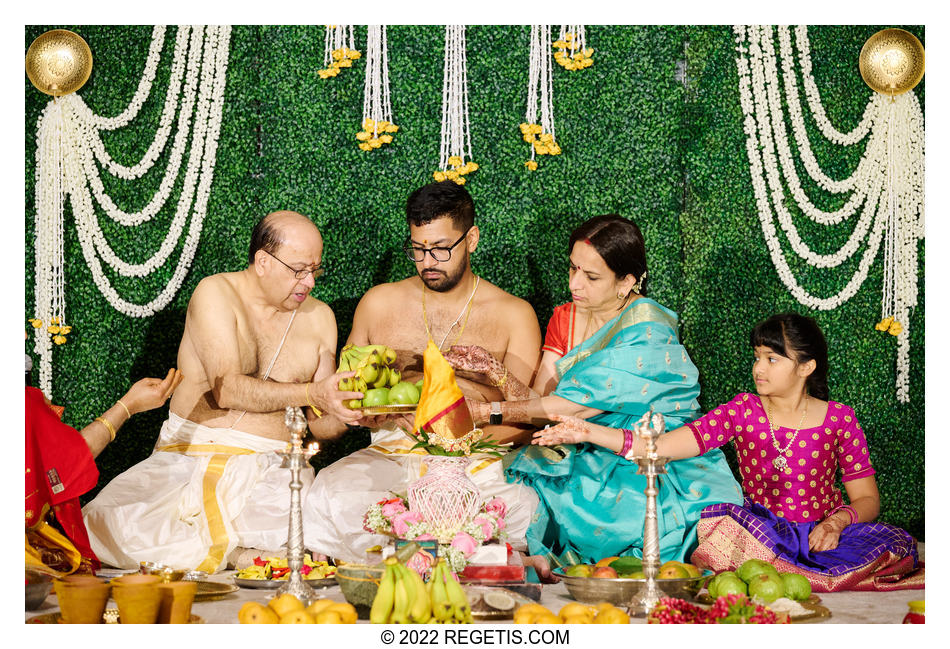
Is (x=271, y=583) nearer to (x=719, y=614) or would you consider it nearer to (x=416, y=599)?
(x=416, y=599)

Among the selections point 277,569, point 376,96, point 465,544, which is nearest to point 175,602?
point 277,569

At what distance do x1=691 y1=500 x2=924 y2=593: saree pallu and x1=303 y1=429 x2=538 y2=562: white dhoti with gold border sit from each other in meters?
1.00

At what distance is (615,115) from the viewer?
7078mm

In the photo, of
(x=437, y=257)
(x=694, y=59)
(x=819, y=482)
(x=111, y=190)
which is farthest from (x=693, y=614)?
(x=111, y=190)

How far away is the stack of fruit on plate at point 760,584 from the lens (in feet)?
15.4

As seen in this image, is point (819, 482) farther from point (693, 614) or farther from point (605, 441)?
point (693, 614)

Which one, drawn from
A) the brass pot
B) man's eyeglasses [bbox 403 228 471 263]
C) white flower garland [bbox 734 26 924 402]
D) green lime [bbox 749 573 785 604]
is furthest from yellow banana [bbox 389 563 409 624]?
the brass pot

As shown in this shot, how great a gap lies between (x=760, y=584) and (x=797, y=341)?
1543mm

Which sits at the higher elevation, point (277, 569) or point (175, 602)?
point (175, 602)

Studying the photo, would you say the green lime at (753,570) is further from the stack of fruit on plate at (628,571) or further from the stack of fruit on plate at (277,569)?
the stack of fruit on plate at (277,569)

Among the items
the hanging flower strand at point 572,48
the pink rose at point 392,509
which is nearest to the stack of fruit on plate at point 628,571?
the pink rose at point 392,509

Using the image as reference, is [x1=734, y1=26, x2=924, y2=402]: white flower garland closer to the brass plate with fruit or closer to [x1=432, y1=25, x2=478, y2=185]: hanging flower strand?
[x1=432, y1=25, x2=478, y2=185]: hanging flower strand

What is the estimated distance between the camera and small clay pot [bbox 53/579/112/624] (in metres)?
4.31

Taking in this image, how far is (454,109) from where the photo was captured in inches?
277
